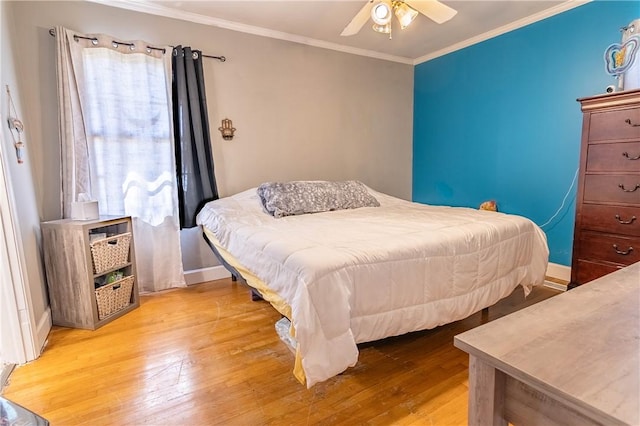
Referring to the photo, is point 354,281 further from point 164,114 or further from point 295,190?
point 164,114

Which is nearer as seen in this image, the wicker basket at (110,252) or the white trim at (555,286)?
the wicker basket at (110,252)

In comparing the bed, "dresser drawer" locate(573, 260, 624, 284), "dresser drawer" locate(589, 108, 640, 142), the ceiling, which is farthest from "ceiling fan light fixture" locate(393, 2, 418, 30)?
"dresser drawer" locate(573, 260, 624, 284)

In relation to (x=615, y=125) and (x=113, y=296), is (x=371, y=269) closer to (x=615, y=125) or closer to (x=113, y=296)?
(x=113, y=296)

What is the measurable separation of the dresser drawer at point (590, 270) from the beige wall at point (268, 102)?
2.17m

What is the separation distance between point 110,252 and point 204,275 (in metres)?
0.96

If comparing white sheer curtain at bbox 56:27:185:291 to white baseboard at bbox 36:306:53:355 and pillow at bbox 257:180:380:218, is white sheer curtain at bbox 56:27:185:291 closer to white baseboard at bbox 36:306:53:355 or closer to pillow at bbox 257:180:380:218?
white baseboard at bbox 36:306:53:355

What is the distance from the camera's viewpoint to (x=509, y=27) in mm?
3199

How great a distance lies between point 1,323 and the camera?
1742 mm

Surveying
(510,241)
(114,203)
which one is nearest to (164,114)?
(114,203)

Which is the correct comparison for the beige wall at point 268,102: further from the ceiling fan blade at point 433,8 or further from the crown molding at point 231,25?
the ceiling fan blade at point 433,8

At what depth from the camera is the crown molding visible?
2672mm

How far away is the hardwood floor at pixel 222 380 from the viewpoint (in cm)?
140

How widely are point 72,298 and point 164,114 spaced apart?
1554mm

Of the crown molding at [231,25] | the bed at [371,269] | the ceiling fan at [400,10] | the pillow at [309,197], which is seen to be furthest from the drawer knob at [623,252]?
the crown molding at [231,25]
